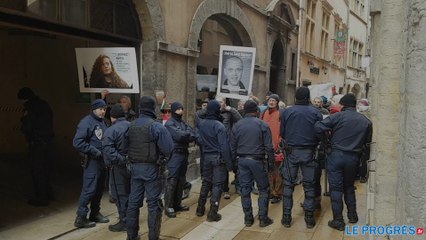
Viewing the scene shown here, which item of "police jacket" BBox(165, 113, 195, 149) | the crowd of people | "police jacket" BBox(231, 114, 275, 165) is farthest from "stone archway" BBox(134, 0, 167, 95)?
"police jacket" BBox(231, 114, 275, 165)

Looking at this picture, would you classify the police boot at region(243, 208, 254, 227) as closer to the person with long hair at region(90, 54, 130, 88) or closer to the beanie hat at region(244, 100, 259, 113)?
the beanie hat at region(244, 100, 259, 113)

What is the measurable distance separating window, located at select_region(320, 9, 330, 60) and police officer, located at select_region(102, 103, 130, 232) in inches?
792

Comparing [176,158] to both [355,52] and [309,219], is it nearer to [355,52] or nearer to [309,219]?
[309,219]

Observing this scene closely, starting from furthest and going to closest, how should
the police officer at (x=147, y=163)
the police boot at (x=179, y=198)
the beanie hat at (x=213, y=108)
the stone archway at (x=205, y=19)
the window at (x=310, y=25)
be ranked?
the window at (x=310, y=25) → the stone archway at (x=205, y=19) → the police boot at (x=179, y=198) → the beanie hat at (x=213, y=108) → the police officer at (x=147, y=163)

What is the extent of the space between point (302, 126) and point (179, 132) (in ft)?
6.00

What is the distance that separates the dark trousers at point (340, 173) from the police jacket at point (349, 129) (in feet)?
0.37

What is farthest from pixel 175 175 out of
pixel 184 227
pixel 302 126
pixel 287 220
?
pixel 302 126

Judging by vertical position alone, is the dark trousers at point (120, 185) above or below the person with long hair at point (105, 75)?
below

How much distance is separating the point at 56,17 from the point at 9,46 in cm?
418

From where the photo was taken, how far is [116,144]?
16.8ft

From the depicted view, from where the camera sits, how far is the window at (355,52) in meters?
30.9

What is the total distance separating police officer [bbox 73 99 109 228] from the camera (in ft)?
18.1

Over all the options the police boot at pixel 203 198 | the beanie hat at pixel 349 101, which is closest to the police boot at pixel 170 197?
the police boot at pixel 203 198

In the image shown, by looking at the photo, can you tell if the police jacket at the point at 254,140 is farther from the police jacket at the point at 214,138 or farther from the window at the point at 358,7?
the window at the point at 358,7
